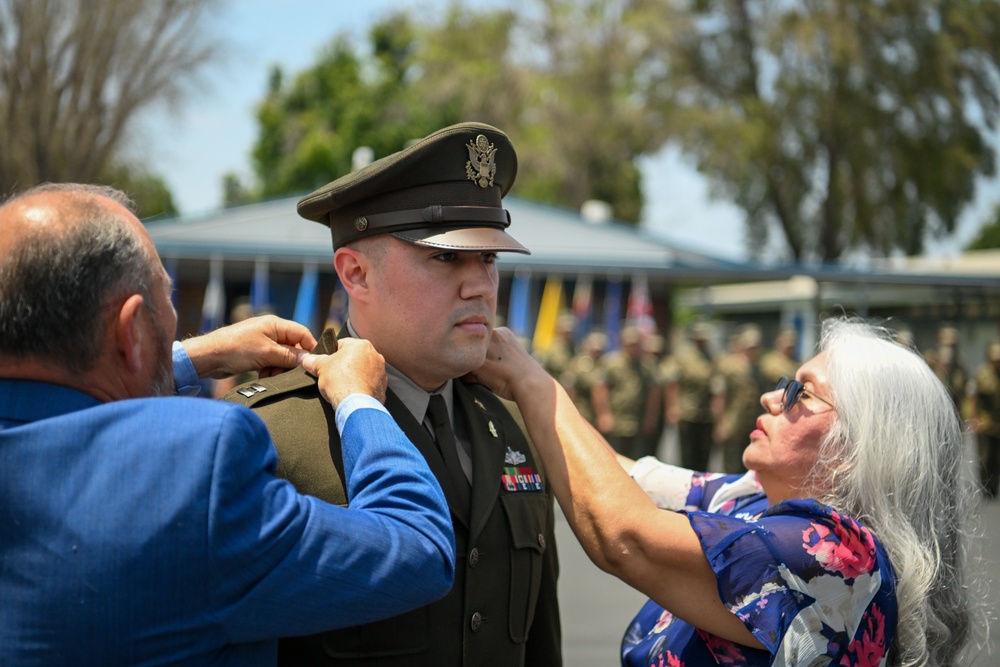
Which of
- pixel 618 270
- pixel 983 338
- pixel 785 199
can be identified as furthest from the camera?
pixel 785 199

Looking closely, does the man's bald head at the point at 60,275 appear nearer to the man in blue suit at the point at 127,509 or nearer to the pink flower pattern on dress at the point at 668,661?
the man in blue suit at the point at 127,509

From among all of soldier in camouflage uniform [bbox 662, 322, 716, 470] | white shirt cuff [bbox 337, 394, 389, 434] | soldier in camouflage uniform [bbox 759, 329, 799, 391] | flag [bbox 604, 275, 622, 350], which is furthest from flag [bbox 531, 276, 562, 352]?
white shirt cuff [bbox 337, 394, 389, 434]

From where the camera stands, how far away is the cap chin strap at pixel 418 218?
2205 millimetres

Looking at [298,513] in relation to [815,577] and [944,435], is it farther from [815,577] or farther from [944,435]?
[944,435]

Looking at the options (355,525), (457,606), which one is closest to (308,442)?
(457,606)

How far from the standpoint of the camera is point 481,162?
2326 millimetres

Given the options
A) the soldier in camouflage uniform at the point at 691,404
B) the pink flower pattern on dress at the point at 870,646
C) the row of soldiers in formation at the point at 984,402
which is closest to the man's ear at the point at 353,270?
the pink flower pattern on dress at the point at 870,646

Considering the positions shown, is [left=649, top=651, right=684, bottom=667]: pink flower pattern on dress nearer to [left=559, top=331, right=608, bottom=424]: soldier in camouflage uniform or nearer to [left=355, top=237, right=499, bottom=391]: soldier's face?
[left=355, top=237, right=499, bottom=391]: soldier's face

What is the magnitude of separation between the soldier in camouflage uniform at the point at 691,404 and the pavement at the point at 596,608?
19.0 feet

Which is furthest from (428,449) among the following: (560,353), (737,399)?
(560,353)

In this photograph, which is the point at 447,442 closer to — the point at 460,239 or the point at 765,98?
the point at 460,239

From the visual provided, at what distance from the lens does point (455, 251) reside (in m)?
2.21

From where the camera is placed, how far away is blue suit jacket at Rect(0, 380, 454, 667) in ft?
4.76

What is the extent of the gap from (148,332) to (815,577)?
1451 mm
